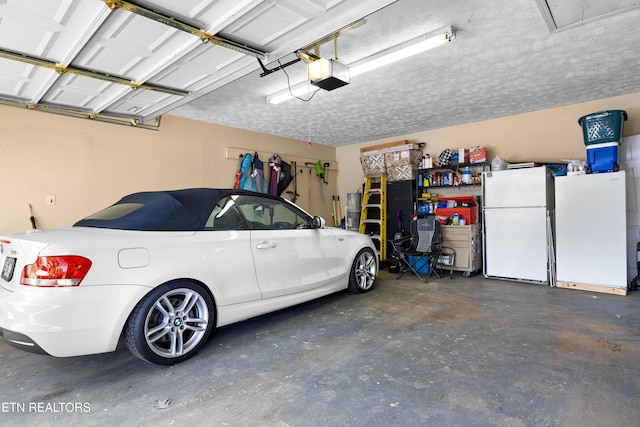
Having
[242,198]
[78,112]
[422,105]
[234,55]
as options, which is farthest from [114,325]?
[422,105]

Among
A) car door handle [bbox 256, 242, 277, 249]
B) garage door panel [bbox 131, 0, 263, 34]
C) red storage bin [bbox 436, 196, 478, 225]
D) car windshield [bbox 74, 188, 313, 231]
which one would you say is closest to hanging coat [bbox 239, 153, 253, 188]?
car windshield [bbox 74, 188, 313, 231]

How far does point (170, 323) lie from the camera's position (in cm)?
222

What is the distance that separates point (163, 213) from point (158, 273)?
0.47 meters

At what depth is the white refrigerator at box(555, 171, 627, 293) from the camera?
3982 mm

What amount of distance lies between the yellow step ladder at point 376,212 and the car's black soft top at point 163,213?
416 cm

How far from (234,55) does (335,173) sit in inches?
208

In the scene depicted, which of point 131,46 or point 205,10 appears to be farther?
point 131,46

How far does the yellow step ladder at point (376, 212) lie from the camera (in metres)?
6.33

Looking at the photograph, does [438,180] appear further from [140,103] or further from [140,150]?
[140,150]

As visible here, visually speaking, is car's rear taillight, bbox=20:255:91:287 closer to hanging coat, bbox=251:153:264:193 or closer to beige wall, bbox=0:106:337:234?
beige wall, bbox=0:106:337:234

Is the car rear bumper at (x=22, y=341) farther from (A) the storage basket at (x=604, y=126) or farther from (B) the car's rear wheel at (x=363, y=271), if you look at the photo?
(A) the storage basket at (x=604, y=126)

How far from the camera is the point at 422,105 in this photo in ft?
16.0

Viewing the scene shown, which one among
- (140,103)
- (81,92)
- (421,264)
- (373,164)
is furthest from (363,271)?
(81,92)

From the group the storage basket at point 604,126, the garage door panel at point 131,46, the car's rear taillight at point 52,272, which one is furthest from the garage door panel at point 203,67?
the storage basket at point 604,126
